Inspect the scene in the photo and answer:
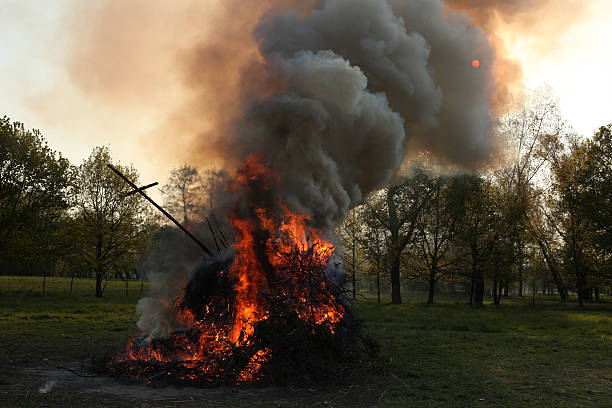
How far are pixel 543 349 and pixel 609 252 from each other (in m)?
21.2

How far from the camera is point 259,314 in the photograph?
31.2 ft

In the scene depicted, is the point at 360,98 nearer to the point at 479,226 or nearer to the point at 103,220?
the point at 479,226

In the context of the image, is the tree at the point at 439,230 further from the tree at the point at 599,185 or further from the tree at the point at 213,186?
the tree at the point at 213,186

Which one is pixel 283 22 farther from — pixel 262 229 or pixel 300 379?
pixel 300 379

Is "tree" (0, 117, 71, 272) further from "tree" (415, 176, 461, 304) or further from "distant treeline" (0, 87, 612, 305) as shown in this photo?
"tree" (415, 176, 461, 304)

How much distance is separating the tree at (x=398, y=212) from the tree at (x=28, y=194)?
799 inches

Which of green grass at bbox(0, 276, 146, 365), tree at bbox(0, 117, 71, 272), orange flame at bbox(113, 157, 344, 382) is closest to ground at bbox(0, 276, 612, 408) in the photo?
green grass at bbox(0, 276, 146, 365)

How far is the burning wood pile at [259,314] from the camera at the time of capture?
8922 millimetres

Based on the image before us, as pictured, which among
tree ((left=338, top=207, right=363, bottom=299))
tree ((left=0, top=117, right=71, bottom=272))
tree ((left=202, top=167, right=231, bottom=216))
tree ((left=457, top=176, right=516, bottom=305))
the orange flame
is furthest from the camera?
tree ((left=338, top=207, right=363, bottom=299))

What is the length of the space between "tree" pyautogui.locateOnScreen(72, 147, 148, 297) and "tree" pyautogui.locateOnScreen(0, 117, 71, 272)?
121 inches

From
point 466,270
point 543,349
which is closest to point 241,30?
point 543,349

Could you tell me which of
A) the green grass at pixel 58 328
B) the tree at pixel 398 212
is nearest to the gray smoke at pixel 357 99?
the green grass at pixel 58 328

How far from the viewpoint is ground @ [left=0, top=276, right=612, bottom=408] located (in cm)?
756

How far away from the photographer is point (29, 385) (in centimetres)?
827
